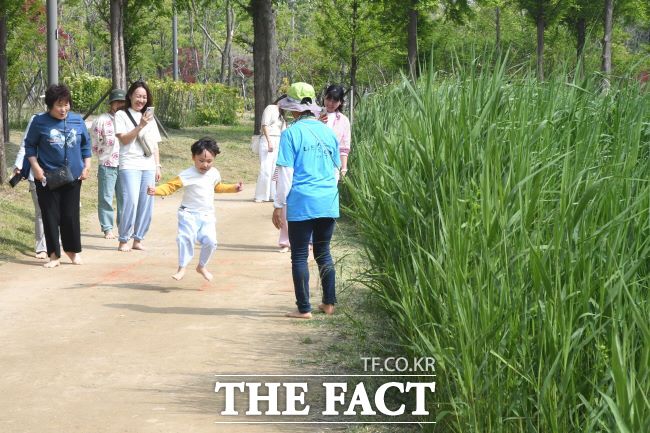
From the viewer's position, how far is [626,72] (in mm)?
7727

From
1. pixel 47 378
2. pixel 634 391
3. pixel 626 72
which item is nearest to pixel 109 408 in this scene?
pixel 47 378

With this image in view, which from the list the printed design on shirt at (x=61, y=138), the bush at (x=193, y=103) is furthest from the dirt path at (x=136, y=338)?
the bush at (x=193, y=103)

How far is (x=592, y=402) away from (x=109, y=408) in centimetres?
260

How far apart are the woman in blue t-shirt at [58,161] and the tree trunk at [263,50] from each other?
16.2 m

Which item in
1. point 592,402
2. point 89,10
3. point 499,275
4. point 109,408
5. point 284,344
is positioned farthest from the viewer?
point 89,10

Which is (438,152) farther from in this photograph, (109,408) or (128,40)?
(128,40)

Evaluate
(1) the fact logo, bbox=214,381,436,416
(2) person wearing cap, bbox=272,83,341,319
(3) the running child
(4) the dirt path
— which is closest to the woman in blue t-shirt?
(4) the dirt path

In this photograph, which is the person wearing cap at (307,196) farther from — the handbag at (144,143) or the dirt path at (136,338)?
the handbag at (144,143)

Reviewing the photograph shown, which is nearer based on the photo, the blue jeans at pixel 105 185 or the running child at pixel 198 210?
the running child at pixel 198 210

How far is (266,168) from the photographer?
15781 millimetres

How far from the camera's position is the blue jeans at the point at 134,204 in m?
11.8

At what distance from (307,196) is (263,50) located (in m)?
19.5

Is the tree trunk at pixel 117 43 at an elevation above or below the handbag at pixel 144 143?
above

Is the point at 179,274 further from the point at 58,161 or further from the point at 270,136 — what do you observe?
the point at 270,136
